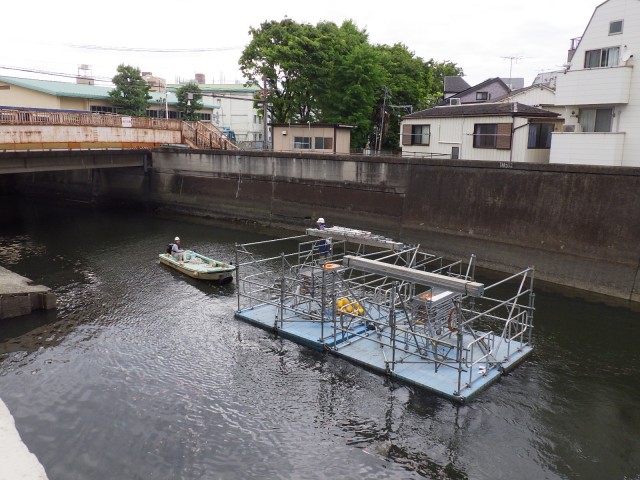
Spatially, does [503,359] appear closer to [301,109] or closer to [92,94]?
[301,109]

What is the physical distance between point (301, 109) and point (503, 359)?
40.5 metres

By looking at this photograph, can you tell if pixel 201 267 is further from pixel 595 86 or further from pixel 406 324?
pixel 595 86

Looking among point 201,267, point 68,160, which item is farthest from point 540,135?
point 68,160

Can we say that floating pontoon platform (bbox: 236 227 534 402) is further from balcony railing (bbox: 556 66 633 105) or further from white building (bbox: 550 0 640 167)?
balcony railing (bbox: 556 66 633 105)

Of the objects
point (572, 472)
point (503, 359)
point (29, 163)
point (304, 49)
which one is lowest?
point (572, 472)

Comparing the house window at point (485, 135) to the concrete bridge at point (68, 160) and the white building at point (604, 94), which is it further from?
the concrete bridge at point (68, 160)

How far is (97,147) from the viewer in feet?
136

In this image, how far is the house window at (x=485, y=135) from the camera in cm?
3297

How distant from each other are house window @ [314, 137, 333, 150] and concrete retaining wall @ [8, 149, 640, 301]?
13.9ft

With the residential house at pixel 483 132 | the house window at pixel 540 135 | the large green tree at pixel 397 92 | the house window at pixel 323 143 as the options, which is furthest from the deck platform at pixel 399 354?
the large green tree at pixel 397 92

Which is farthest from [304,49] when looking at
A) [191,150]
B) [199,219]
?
[199,219]

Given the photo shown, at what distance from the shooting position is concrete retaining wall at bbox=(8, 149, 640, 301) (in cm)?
2419

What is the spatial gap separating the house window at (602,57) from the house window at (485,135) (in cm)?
641

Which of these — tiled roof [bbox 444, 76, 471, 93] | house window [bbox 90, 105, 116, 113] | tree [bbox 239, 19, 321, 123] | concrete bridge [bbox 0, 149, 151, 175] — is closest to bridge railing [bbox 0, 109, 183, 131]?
concrete bridge [bbox 0, 149, 151, 175]
